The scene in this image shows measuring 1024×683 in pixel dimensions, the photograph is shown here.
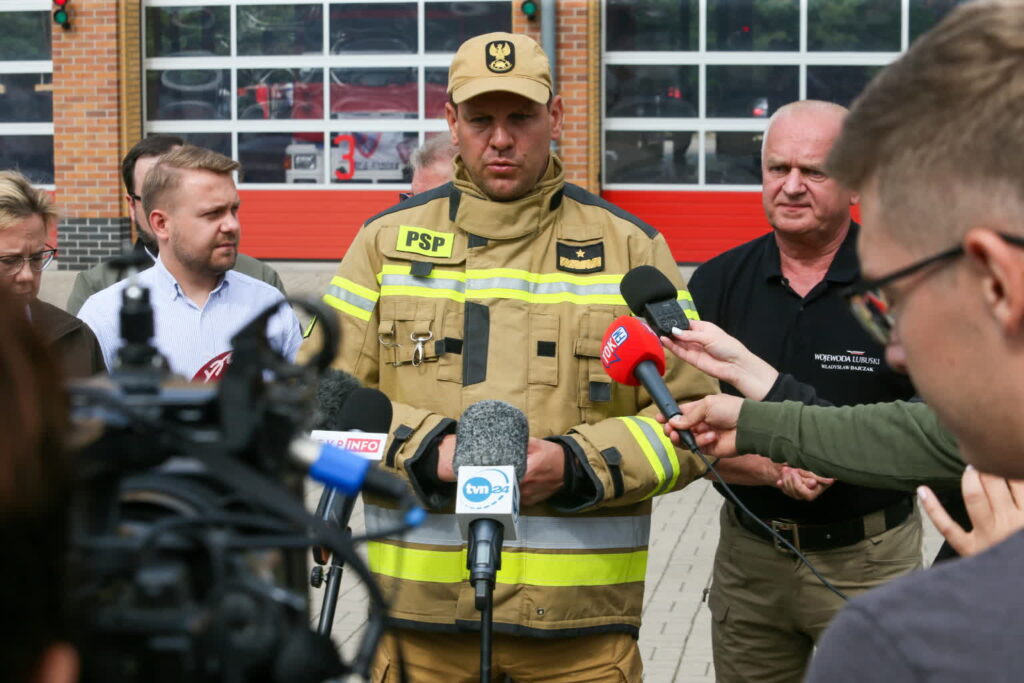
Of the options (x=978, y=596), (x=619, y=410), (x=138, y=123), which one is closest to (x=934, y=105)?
(x=978, y=596)

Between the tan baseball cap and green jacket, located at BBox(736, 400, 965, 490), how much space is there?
1237mm

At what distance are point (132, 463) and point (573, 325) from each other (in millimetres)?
2473

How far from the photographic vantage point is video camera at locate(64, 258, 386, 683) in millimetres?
1025

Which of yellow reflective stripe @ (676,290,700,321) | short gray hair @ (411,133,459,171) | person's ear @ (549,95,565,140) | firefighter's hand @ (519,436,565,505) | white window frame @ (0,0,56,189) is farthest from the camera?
white window frame @ (0,0,56,189)

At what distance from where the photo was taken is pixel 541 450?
10.8 feet

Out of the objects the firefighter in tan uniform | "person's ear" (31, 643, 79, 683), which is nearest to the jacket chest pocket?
the firefighter in tan uniform

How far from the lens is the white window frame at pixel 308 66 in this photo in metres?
16.2

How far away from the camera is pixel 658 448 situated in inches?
135

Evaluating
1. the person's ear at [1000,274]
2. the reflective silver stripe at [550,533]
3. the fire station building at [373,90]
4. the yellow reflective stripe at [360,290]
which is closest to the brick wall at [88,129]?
the fire station building at [373,90]

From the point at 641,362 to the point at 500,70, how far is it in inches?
39.7

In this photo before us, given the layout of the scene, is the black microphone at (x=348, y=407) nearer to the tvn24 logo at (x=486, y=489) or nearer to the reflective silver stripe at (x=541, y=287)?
the tvn24 logo at (x=486, y=489)

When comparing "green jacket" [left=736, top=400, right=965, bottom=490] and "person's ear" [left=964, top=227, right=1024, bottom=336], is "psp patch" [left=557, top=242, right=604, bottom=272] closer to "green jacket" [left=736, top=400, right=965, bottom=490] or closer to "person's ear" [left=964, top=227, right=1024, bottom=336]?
"green jacket" [left=736, top=400, right=965, bottom=490]

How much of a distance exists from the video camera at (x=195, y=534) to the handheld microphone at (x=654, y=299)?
2180mm

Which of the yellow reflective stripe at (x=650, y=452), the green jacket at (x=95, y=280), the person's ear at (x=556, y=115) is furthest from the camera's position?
the green jacket at (x=95, y=280)
